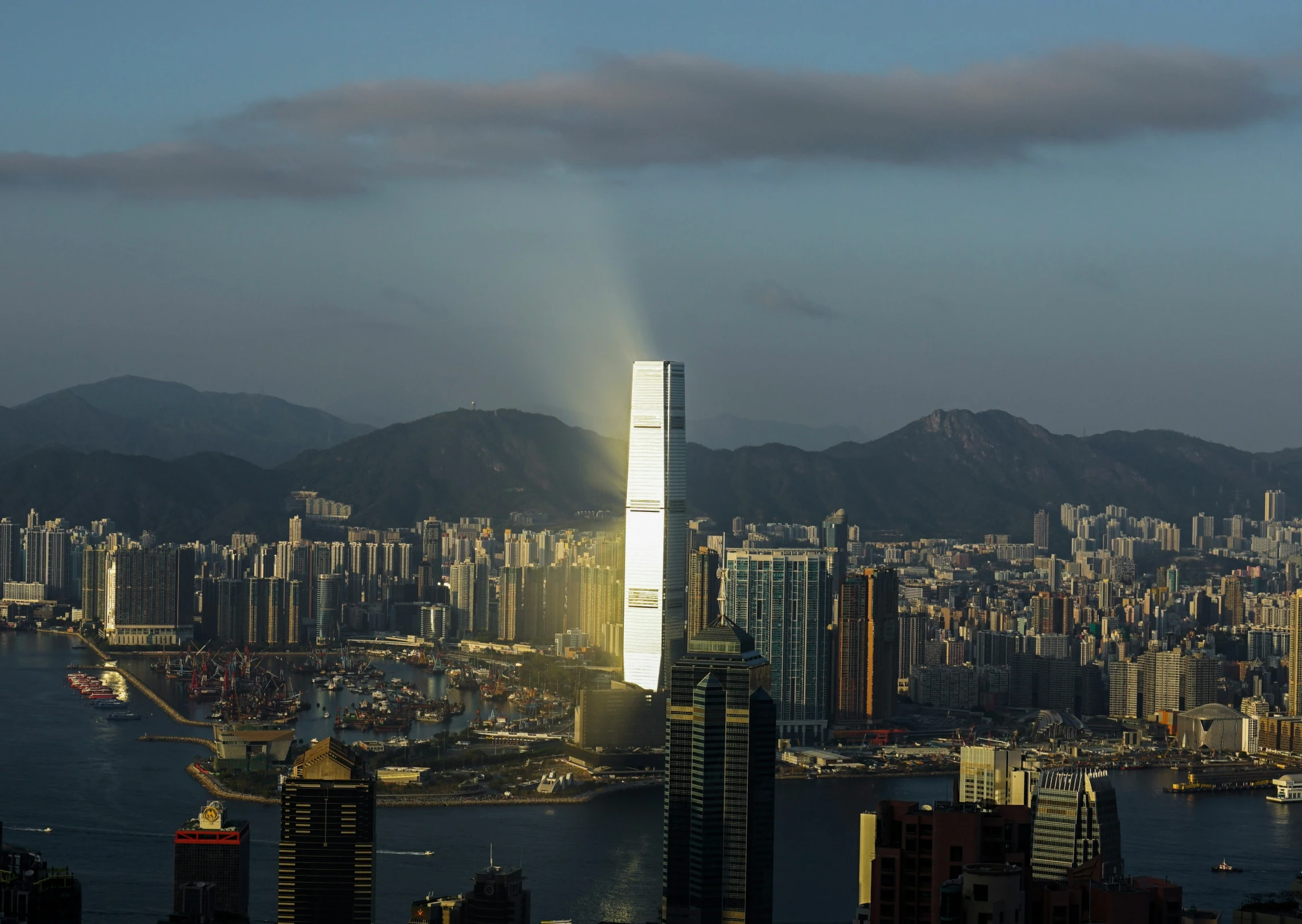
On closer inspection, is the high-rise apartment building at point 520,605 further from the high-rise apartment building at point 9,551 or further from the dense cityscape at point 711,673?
the high-rise apartment building at point 9,551

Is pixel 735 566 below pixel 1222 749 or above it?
above

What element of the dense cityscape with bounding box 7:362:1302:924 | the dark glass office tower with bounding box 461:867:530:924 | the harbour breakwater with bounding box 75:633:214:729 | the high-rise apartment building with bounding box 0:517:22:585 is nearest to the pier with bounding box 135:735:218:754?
the dense cityscape with bounding box 7:362:1302:924

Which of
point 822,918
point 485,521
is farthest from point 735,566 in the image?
point 485,521

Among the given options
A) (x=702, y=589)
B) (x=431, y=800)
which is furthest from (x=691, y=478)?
(x=431, y=800)

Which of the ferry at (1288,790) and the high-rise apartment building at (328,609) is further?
the high-rise apartment building at (328,609)

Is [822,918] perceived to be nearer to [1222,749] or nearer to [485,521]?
[1222,749]

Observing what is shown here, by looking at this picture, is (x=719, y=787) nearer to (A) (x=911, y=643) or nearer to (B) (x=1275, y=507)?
(A) (x=911, y=643)

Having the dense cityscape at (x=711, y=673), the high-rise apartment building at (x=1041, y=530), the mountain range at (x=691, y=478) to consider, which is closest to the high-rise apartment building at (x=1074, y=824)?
the dense cityscape at (x=711, y=673)
